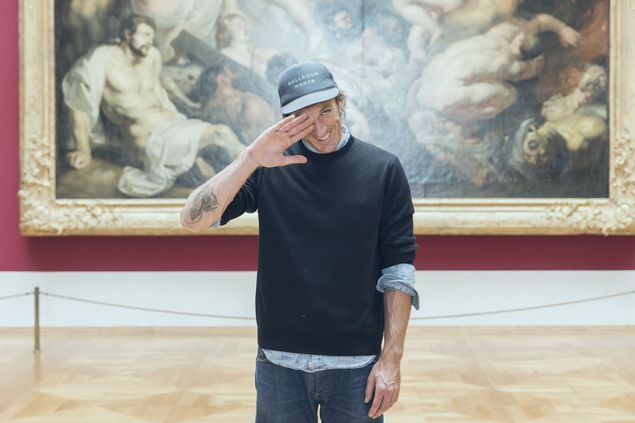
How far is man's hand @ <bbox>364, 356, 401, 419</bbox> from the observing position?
3145mm

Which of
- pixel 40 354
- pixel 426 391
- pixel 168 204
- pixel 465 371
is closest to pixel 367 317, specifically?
pixel 426 391

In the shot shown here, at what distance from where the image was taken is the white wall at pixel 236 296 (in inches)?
466

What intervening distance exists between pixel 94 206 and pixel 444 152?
14.2ft

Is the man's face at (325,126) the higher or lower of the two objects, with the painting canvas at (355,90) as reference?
lower

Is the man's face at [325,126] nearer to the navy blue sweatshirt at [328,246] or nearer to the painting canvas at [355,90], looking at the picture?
the navy blue sweatshirt at [328,246]

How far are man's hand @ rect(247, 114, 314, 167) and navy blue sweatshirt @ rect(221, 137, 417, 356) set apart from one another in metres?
0.11

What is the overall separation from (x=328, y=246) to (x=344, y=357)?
1.23ft

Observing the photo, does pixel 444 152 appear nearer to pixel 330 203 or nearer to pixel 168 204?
pixel 168 204

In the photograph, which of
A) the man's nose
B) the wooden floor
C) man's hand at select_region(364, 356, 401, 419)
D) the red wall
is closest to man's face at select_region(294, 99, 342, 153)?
the man's nose

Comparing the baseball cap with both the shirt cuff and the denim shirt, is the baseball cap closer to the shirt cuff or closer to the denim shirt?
the denim shirt

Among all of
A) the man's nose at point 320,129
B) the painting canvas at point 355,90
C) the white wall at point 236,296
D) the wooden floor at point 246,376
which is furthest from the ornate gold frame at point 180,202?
the man's nose at point 320,129

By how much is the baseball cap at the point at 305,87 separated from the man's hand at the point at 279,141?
5 cm

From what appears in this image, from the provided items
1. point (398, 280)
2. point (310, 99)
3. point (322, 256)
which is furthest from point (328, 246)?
point (310, 99)

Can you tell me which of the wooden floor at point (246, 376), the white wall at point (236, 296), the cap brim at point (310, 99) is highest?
the cap brim at point (310, 99)
